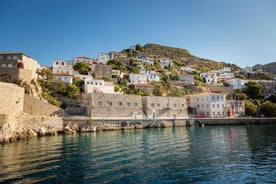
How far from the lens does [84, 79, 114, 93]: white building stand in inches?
1940

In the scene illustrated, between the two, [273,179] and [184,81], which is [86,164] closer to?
[273,179]

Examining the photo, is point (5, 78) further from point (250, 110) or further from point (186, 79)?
point (186, 79)

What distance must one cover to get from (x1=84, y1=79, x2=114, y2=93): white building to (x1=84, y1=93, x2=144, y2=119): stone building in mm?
7104

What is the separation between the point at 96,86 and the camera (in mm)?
50156

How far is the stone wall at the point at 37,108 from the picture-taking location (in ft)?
106

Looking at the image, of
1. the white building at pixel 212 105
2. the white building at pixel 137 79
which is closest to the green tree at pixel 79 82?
the white building at pixel 137 79

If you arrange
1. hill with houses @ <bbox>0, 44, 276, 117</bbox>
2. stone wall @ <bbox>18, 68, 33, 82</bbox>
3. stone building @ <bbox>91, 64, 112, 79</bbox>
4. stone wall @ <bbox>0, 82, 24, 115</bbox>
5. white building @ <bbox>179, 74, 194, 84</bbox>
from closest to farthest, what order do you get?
stone wall @ <bbox>0, 82, 24, 115</bbox> < stone wall @ <bbox>18, 68, 33, 82</bbox> < hill with houses @ <bbox>0, 44, 276, 117</bbox> < stone building @ <bbox>91, 64, 112, 79</bbox> < white building @ <bbox>179, 74, 194, 84</bbox>

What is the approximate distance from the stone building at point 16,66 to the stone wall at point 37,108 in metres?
8.08

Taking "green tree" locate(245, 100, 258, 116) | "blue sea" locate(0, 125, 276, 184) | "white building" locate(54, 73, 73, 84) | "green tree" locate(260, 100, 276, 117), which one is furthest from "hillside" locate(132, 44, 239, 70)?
"blue sea" locate(0, 125, 276, 184)

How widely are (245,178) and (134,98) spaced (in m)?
33.9

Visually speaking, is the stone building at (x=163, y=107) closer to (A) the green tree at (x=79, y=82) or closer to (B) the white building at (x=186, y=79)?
(A) the green tree at (x=79, y=82)

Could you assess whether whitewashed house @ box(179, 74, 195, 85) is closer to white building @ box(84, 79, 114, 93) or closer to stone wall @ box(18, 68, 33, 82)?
white building @ box(84, 79, 114, 93)

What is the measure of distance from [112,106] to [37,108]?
13237 mm

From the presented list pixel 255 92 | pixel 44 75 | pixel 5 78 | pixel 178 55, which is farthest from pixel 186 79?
pixel 178 55
